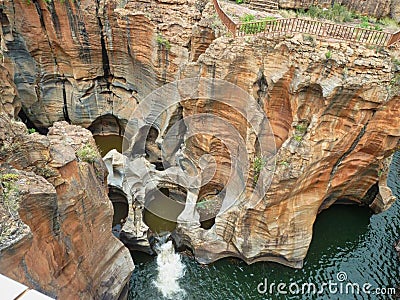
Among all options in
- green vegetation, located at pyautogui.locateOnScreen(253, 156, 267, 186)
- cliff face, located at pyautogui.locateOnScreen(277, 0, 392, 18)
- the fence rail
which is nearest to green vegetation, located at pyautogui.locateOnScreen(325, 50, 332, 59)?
the fence rail

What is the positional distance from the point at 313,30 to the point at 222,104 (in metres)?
4.52

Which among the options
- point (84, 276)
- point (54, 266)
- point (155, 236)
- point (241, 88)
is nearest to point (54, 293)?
point (54, 266)

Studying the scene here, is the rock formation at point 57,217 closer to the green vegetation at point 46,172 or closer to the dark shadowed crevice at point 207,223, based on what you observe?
the green vegetation at point 46,172

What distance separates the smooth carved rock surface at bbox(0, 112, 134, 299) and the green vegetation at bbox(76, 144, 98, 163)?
0.19 meters

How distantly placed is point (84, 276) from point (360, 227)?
12668 millimetres

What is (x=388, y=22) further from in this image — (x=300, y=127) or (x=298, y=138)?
(x=298, y=138)

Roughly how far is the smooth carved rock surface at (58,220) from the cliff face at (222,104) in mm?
297

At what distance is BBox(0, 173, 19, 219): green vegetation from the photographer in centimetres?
708

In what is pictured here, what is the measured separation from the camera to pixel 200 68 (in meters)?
14.8

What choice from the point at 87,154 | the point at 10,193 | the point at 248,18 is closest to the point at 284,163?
the point at 248,18

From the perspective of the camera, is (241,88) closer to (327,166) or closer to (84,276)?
(327,166)

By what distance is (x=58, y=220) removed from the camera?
8.72 m

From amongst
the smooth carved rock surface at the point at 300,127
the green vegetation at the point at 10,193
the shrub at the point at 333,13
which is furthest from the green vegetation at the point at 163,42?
the green vegetation at the point at 10,193

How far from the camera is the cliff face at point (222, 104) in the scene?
12242mm
